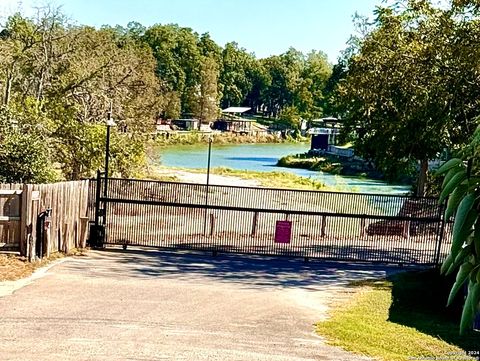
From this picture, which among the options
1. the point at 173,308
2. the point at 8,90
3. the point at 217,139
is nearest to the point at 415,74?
the point at 173,308

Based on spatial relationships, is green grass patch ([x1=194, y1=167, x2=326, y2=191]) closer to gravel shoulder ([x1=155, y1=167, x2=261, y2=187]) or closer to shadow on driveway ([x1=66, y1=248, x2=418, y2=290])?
gravel shoulder ([x1=155, y1=167, x2=261, y2=187])

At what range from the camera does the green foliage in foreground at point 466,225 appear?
49.7 inches

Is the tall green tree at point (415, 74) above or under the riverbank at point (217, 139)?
above

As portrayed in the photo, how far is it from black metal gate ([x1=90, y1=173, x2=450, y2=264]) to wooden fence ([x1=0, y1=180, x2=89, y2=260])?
5.44 ft

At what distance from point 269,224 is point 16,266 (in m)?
6.71

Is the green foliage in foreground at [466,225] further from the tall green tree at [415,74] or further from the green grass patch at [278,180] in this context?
the green grass patch at [278,180]

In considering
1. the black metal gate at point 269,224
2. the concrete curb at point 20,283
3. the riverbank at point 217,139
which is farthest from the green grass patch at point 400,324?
the riverbank at point 217,139

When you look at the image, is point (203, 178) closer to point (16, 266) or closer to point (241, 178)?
point (241, 178)

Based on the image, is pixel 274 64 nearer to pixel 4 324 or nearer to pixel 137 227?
pixel 137 227

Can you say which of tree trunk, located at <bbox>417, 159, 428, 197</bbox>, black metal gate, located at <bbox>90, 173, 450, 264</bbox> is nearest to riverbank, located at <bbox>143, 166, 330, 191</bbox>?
tree trunk, located at <bbox>417, 159, 428, 197</bbox>

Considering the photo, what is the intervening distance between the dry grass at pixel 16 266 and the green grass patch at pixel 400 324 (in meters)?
5.97

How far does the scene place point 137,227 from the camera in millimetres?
16078

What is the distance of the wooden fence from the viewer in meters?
12.6

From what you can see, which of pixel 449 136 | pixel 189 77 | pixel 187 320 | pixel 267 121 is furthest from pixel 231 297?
pixel 267 121
